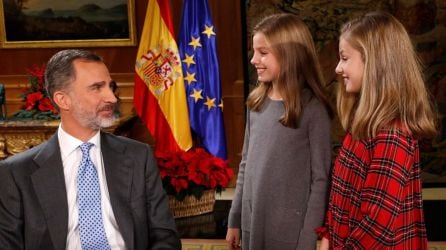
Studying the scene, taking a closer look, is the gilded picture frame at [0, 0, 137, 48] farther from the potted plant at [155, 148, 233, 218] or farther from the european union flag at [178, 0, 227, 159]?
the potted plant at [155, 148, 233, 218]

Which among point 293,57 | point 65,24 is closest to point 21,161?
point 293,57

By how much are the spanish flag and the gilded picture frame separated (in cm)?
64

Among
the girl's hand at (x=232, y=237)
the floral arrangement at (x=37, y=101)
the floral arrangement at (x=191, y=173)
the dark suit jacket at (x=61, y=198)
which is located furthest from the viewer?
the floral arrangement at (x=37, y=101)

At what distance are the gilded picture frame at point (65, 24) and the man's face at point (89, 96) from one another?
367 cm

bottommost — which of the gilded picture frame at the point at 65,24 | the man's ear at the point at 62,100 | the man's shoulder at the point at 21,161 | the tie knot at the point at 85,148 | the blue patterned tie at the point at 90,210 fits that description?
the blue patterned tie at the point at 90,210

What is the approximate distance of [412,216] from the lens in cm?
200

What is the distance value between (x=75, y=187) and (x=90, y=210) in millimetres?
107

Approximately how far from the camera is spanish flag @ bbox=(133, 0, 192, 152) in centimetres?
530

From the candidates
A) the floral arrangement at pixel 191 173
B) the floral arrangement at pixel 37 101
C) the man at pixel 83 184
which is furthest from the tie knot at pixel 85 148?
the floral arrangement at pixel 37 101

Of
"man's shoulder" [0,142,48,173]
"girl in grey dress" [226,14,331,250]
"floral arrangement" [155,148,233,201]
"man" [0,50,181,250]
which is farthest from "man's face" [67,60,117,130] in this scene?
"floral arrangement" [155,148,233,201]

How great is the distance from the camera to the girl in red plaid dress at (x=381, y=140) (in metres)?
1.93

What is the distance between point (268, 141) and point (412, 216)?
716 mm

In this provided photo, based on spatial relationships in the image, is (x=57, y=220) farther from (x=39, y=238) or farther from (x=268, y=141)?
(x=268, y=141)

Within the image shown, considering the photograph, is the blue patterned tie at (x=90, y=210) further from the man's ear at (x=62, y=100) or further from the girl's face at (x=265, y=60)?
the girl's face at (x=265, y=60)
